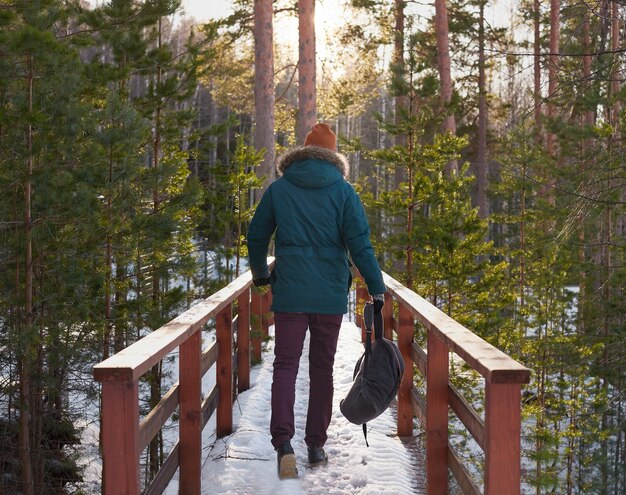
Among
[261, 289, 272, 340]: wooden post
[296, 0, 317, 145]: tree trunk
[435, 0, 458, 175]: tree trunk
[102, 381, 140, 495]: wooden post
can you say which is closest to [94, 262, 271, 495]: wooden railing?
[102, 381, 140, 495]: wooden post

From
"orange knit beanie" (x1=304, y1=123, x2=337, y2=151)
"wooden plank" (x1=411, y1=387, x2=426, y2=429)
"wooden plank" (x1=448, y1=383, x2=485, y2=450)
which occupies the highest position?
"orange knit beanie" (x1=304, y1=123, x2=337, y2=151)

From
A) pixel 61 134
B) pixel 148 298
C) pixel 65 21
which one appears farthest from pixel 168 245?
pixel 65 21

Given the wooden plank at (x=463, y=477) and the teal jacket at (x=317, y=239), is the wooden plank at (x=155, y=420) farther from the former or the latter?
the wooden plank at (x=463, y=477)

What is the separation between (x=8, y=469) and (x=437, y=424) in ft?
27.6

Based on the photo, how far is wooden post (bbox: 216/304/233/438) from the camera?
16.9 feet

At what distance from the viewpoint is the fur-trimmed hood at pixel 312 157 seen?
4250 mm

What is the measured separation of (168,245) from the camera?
982 cm

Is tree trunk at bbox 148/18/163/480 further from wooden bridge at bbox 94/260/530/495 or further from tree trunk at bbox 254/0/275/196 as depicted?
wooden bridge at bbox 94/260/530/495

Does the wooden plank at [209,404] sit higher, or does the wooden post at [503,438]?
the wooden post at [503,438]

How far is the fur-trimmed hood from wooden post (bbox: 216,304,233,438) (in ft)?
4.25

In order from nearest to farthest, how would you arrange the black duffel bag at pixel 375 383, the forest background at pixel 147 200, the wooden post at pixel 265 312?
the black duffel bag at pixel 375 383 → the forest background at pixel 147 200 → the wooden post at pixel 265 312

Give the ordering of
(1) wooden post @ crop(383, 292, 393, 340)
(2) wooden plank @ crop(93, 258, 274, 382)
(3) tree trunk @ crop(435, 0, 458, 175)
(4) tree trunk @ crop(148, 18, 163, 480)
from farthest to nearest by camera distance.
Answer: (3) tree trunk @ crop(435, 0, 458, 175) < (4) tree trunk @ crop(148, 18, 163, 480) < (1) wooden post @ crop(383, 292, 393, 340) < (2) wooden plank @ crop(93, 258, 274, 382)

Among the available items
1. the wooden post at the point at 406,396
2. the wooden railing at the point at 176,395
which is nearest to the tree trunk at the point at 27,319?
the wooden railing at the point at 176,395

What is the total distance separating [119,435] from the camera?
2449 millimetres
